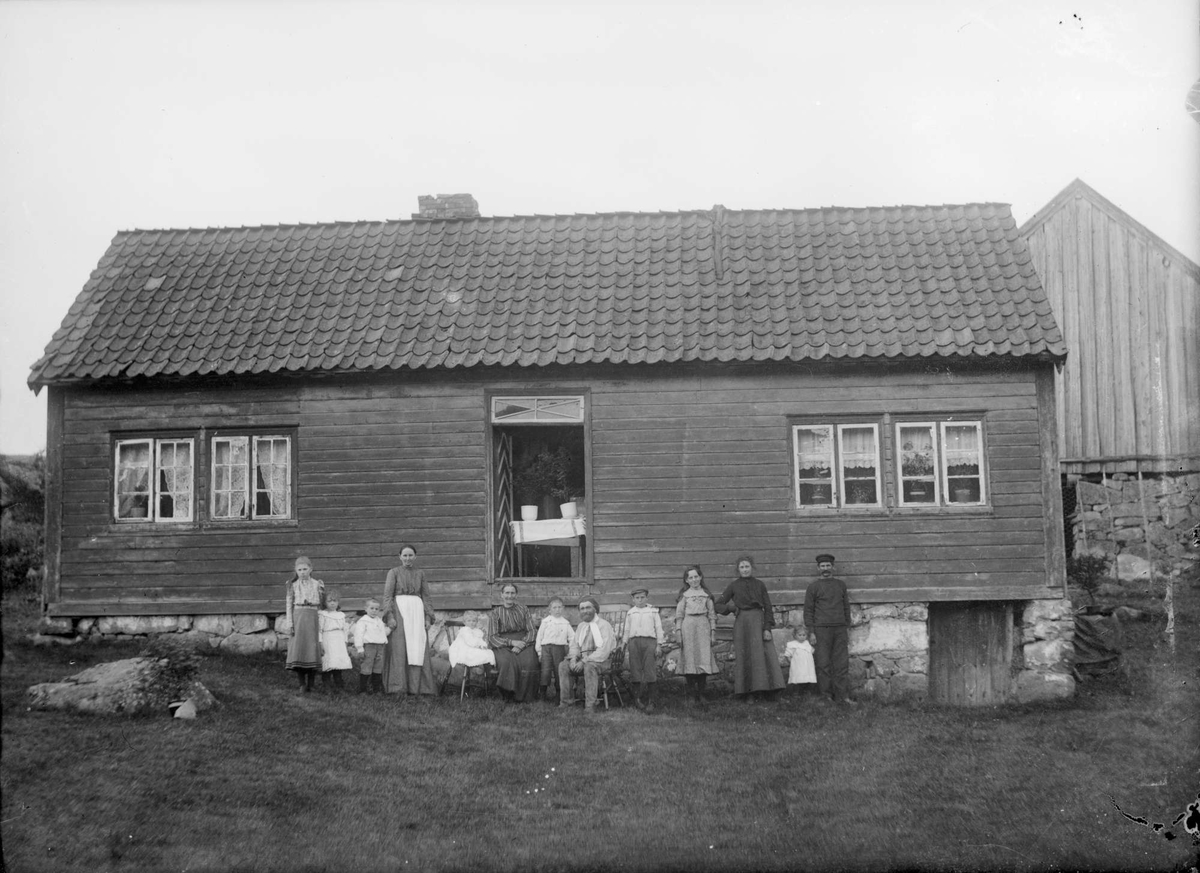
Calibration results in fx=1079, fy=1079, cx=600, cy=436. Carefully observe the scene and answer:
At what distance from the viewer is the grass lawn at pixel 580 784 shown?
795 cm

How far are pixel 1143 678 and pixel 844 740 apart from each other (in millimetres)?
5139

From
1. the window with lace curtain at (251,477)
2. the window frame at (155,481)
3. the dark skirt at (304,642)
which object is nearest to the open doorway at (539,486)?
the dark skirt at (304,642)

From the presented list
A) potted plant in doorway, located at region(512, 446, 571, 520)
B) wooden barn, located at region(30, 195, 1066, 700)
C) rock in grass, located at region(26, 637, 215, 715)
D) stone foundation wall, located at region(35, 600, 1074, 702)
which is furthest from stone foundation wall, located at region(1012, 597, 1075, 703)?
rock in grass, located at region(26, 637, 215, 715)

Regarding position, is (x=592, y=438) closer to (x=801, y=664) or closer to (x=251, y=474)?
(x=801, y=664)

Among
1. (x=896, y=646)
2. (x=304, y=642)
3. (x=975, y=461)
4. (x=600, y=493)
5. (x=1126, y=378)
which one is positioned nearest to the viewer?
(x=304, y=642)

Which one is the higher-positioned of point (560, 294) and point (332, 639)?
point (560, 294)

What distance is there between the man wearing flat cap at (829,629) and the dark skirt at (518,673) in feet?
11.2

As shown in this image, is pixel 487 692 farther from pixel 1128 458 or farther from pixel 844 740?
pixel 1128 458

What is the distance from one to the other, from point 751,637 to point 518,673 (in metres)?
2.83

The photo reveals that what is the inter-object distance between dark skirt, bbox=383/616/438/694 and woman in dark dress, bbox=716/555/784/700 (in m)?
3.70

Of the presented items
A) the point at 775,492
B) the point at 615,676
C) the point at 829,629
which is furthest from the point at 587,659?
the point at 775,492

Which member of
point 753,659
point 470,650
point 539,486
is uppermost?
point 539,486

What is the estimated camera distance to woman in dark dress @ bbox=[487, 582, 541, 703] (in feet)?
42.3

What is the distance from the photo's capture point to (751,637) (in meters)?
13.0
